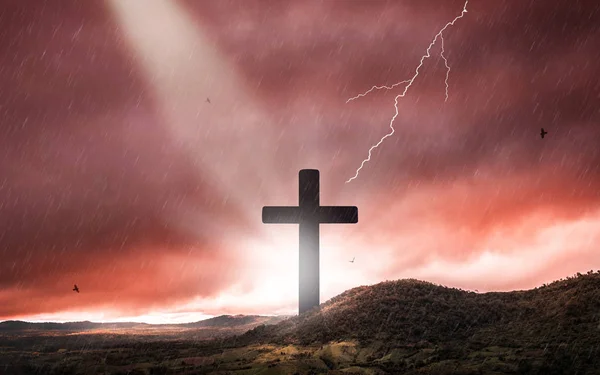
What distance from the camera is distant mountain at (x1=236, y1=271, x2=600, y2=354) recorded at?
1934 cm

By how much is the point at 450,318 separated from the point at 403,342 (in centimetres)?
311

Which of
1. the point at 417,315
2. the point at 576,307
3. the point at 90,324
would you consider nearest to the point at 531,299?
the point at 576,307

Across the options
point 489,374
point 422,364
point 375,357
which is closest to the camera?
point 489,374

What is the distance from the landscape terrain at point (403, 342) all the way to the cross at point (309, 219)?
1339 mm

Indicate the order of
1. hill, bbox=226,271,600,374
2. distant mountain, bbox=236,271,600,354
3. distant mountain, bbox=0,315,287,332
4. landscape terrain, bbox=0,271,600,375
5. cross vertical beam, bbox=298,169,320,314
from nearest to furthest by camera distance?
landscape terrain, bbox=0,271,600,375, hill, bbox=226,271,600,374, distant mountain, bbox=236,271,600,354, cross vertical beam, bbox=298,169,320,314, distant mountain, bbox=0,315,287,332

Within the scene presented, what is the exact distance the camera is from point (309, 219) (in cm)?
2750

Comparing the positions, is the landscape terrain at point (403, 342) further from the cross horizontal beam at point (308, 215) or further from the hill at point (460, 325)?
the cross horizontal beam at point (308, 215)

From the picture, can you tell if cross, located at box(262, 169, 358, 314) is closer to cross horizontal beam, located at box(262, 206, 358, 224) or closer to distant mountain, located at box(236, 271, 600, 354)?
cross horizontal beam, located at box(262, 206, 358, 224)

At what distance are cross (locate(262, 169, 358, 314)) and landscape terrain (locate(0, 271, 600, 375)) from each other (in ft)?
4.39

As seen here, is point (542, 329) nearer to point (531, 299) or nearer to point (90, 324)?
point (531, 299)

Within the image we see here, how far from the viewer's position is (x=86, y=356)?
73.2ft

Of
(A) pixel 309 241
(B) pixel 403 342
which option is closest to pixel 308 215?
(A) pixel 309 241

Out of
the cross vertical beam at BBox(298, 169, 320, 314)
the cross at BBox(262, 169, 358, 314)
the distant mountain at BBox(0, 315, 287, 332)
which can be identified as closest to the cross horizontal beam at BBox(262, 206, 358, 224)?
the cross at BBox(262, 169, 358, 314)

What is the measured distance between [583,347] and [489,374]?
411cm
